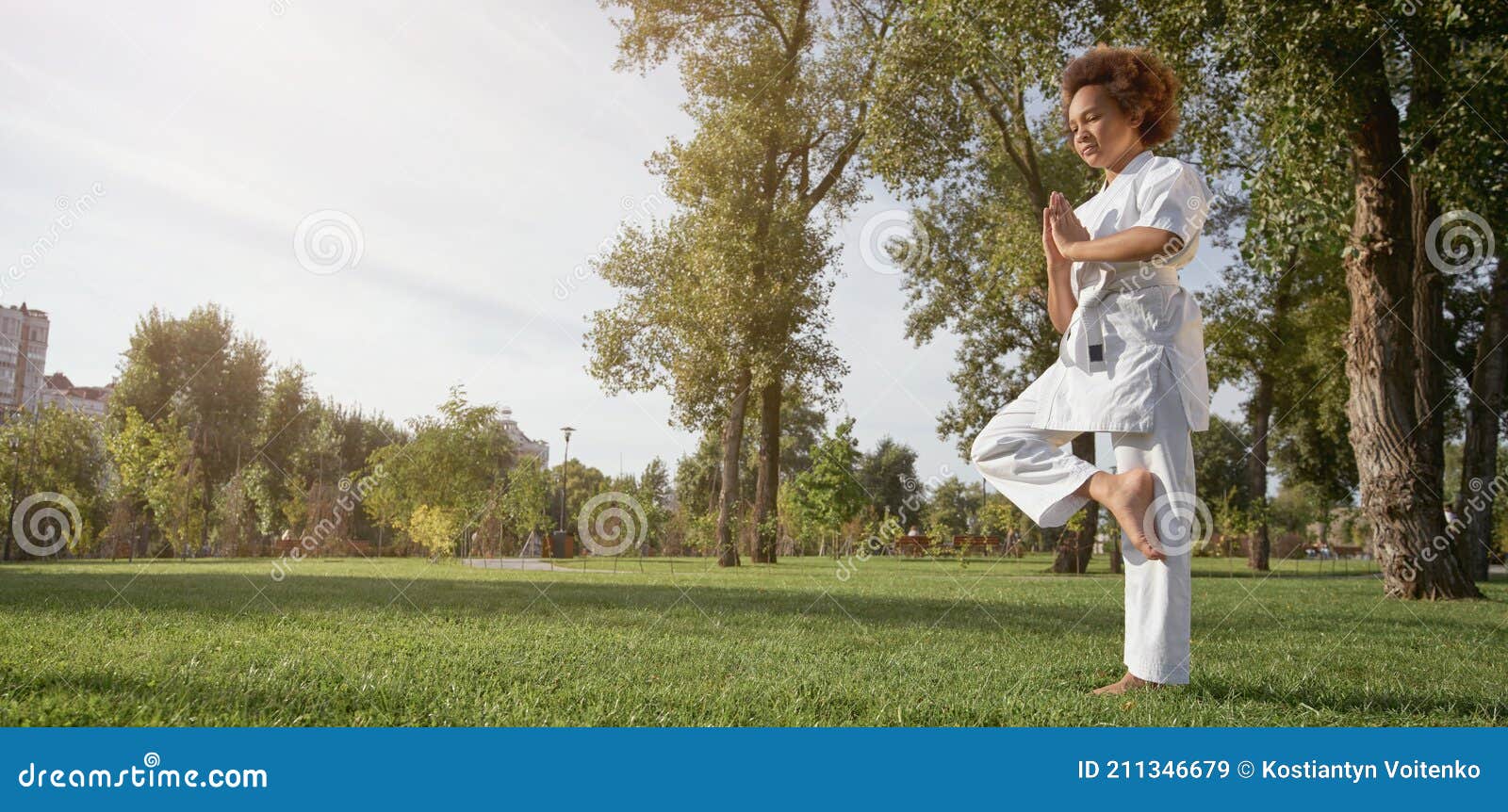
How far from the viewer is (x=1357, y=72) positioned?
1101 centimetres

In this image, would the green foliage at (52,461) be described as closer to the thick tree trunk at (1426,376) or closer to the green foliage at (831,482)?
the green foliage at (831,482)

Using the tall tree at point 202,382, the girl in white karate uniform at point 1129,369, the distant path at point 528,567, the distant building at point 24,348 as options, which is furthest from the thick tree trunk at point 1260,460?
the distant building at point 24,348

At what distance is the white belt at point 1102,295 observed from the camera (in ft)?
11.7

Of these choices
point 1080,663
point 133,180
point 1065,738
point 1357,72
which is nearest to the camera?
point 1065,738

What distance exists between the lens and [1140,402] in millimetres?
3424

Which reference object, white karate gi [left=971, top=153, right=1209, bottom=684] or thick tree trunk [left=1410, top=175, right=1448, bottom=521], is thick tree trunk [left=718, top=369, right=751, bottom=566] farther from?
white karate gi [left=971, top=153, right=1209, bottom=684]

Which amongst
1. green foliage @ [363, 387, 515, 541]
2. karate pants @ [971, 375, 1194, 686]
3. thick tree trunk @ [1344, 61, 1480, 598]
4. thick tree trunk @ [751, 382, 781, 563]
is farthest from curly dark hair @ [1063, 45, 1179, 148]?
green foliage @ [363, 387, 515, 541]

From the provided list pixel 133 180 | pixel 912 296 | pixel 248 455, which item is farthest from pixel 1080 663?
pixel 248 455

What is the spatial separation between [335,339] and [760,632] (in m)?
12.8

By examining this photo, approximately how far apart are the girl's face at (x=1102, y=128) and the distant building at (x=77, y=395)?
115 ft

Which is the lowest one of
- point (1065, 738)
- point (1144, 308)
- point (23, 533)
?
point (23, 533)

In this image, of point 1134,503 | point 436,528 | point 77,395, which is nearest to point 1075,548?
point 436,528

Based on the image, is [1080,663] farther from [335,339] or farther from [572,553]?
[572,553]

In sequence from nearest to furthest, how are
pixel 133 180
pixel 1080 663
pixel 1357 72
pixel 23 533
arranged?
pixel 1080 663
pixel 1357 72
pixel 133 180
pixel 23 533
